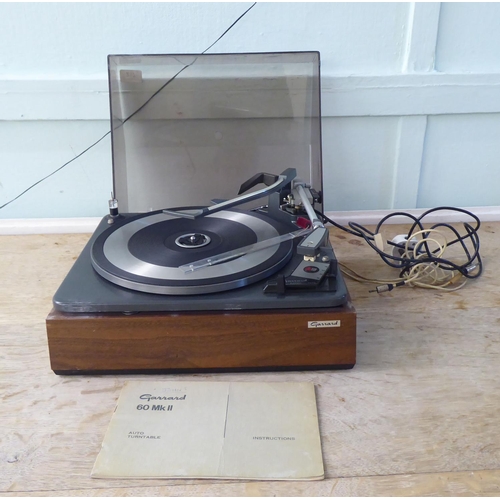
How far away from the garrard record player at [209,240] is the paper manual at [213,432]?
43 mm

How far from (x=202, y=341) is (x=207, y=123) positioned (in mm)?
616

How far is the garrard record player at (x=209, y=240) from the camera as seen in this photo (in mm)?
782

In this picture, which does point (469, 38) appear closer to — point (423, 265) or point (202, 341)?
point (423, 265)

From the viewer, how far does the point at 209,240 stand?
0.92m

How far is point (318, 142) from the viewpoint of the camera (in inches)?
48.2

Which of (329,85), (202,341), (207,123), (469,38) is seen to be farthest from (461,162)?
(202,341)

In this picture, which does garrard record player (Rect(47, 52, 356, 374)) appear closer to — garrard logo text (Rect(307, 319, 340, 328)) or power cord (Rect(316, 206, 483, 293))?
garrard logo text (Rect(307, 319, 340, 328))

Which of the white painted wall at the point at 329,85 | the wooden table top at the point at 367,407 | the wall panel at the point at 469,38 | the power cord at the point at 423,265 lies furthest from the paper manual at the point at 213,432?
the wall panel at the point at 469,38

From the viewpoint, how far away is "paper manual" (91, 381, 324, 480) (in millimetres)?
665

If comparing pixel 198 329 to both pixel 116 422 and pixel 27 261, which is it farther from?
pixel 27 261

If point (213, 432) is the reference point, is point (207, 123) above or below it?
above

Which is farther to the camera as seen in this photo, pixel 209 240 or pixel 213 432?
pixel 209 240

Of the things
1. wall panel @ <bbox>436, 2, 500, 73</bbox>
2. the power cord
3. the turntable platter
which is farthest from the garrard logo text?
wall panel @ <bbox>436, 2, 500, 73</bbox>

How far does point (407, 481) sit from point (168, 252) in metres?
0.49
